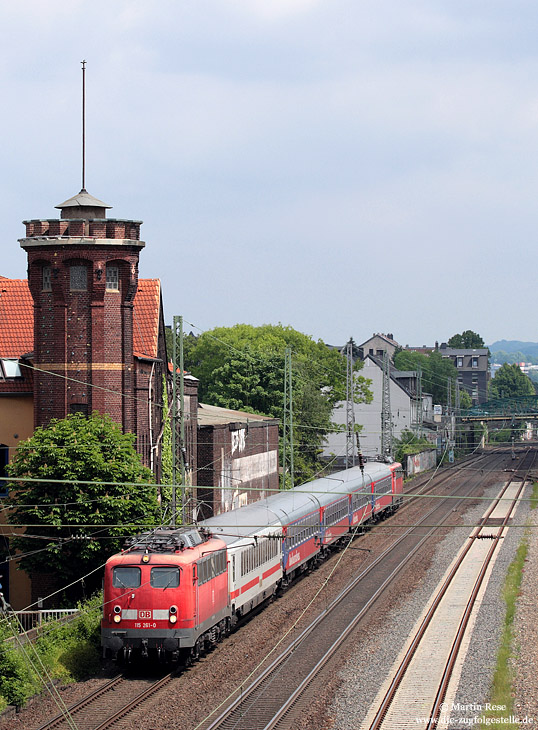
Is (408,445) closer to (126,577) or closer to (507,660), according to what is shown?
(507,660)

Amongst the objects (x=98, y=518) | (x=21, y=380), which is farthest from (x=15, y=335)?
(x=98, y=518)

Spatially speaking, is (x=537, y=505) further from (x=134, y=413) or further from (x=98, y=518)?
(x=98, y=518)

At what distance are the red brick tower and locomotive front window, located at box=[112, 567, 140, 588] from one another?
12.8 meters

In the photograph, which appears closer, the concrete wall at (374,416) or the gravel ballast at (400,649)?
the gravel ballast at (400,649)

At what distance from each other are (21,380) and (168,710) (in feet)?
66.3

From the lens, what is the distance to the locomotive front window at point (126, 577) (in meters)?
23.0

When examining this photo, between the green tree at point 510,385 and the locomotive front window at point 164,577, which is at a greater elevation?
the green tree at point 510,385

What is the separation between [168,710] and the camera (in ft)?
66.1

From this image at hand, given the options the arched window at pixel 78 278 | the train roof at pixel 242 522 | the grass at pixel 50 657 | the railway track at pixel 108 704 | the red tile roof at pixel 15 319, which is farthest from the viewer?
the red tile roof at pixel 15 319

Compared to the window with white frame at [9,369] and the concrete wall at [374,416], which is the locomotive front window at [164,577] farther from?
the concrete wall at [374,416]

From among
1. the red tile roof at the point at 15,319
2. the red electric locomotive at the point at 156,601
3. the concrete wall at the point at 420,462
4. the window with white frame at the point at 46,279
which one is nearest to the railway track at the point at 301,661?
the red electric locomotive at the point at 156,601

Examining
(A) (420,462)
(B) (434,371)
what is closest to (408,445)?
(A) (420,462)

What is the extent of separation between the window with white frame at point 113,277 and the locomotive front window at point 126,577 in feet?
50.3

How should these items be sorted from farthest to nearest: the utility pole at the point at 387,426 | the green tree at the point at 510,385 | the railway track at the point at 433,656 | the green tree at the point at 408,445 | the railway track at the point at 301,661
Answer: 1. the green tree at the point at 510,385
2. the green tree at the point at 408,445
3. the utility pole at the point at 387,426
4. the railway track at the point at 433,656
5. the railway track at the point at 301,661
